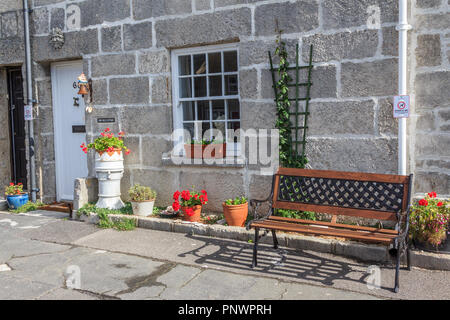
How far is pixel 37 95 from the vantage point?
759cm

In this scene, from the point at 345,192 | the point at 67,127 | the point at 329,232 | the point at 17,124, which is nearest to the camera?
the point at 329,232

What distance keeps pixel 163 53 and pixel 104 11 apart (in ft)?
4.26

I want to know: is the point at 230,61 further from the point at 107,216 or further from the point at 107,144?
the point at 107,216

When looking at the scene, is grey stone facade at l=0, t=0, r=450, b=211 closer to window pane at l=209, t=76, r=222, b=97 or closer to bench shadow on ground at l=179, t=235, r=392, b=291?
window pane at l=209, t=76, r=222, b=97

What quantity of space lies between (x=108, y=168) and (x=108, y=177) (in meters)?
0.14

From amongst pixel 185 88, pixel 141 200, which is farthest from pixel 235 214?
pixel 185 88

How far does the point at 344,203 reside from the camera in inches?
183

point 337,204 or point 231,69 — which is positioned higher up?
point 231,69

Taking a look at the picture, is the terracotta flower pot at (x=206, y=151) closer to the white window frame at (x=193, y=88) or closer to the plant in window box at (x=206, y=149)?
the plant in window box at (x=206, y=149)

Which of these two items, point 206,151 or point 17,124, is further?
point 17,124

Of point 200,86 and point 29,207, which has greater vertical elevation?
point 200,86

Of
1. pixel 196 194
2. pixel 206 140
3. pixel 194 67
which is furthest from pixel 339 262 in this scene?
pixel 194 67

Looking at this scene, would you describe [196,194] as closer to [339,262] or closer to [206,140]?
[206,140]

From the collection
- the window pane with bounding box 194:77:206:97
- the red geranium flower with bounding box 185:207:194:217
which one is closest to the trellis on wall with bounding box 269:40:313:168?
the window pane with bounding box 194:77:206:97
